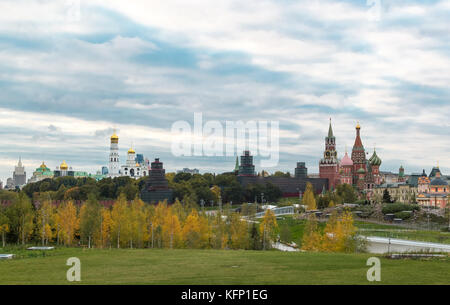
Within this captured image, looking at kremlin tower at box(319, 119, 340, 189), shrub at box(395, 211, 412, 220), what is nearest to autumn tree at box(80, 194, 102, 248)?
shrub at box(395, 211, 412, 220)

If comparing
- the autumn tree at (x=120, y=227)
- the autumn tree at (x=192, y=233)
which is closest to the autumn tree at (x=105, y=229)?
the autumn tree at (x=120, y=227)

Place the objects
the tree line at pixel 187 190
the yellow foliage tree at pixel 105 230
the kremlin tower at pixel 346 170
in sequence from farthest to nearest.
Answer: the kremlin tower at pixel 346 170
the tree line at pixel 187 190
the yellow foliage tree at pixel 105 230

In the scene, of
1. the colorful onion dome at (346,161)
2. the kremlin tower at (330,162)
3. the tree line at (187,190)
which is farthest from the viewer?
the kremlin tower at (330,162)

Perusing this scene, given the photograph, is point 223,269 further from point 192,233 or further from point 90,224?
point 90,224

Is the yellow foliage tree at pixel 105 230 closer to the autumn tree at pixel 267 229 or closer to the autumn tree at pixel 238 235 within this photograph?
the autumn tree at pixel 238 235

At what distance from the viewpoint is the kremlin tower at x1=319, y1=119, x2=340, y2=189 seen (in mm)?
147625

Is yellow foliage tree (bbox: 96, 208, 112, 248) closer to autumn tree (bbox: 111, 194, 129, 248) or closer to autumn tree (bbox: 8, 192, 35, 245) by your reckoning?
autumn tree (bbox: 111, 194, 129, 248)

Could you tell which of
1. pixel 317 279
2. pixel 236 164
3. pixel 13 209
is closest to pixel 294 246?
pixel 13 209

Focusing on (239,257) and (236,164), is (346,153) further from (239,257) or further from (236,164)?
(239,257)

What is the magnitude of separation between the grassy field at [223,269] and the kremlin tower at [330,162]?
120176 millimetres

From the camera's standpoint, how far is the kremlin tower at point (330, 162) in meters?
148

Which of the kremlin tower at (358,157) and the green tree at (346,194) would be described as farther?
the kremlin tower at (358,157)
